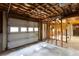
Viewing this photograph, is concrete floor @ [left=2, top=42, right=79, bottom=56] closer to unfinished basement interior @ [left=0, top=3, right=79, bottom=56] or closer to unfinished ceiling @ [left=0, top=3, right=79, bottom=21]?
unfinished basement interior @ [left=0, top=3, right=79, bottom=56]

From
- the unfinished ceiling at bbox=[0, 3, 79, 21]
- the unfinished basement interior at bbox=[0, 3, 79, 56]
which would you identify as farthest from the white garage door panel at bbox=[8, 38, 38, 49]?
the unfinished ceiling at bbox=[0, 3, 79, 21]

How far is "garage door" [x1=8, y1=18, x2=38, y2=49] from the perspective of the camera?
141 cm

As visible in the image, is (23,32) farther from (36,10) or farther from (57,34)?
(57,34)

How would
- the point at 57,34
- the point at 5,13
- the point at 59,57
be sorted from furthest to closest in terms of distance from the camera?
the point at 57,34, the point at 59,57, the point at 5,13

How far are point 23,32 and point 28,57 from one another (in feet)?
1.21

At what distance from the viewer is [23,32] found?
1.52 meters

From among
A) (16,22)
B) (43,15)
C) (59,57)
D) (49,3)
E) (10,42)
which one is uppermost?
(49,3)

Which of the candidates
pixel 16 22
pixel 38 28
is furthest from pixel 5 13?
pixel 38 28

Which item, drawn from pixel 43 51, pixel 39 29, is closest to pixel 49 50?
pixel 43 51

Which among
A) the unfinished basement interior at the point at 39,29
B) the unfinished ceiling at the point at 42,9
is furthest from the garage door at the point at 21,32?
the unfinished ceiling at the point at 42,9

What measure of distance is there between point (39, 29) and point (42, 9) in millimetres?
328

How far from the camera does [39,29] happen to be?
64.6 inches

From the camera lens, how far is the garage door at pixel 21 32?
1406 millimetres

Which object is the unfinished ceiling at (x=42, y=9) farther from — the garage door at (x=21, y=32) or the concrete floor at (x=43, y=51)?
the concrete floor at (x=43, y=51)
